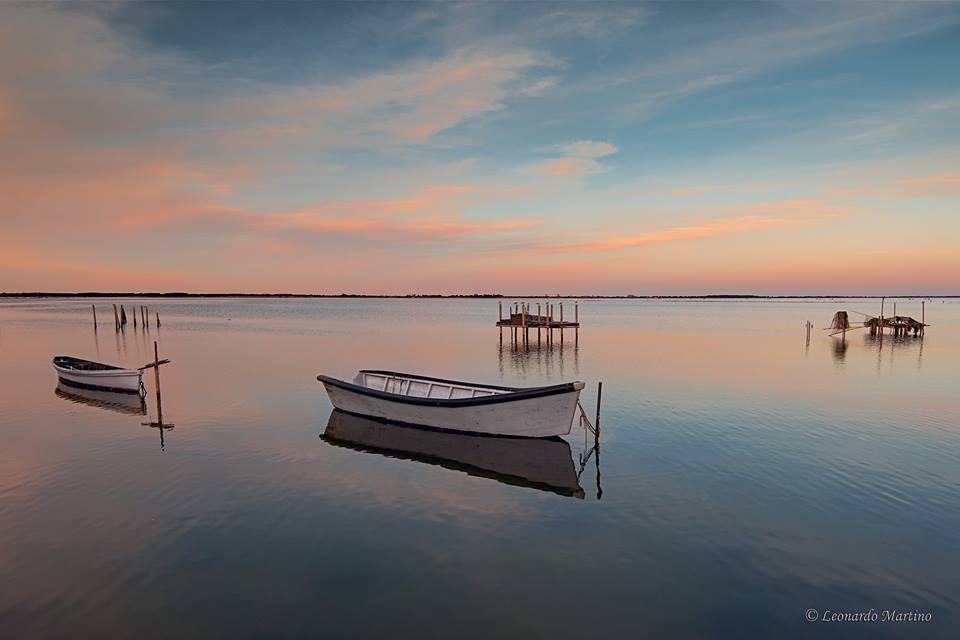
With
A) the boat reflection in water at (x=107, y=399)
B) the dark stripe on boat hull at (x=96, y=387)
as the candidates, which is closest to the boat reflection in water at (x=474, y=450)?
the boat reflection in water at (x=107, y=399)

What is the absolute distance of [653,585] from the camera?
8.74 metres

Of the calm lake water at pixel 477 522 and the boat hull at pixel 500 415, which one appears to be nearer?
the calm lake water at pixel 477 522

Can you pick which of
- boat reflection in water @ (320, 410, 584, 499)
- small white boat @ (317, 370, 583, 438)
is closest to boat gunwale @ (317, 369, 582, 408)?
small white boat @ (317, 370, 583, 438)

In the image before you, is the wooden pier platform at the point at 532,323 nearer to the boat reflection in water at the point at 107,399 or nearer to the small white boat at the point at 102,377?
the small white boat at the point at 102,377

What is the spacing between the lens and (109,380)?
936 inches

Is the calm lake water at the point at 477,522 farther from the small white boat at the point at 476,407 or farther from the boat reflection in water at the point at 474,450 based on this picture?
the small white boat at the point at 476,407

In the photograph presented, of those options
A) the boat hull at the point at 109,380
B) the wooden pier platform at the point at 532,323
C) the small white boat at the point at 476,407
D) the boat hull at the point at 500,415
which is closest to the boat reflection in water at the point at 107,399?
the boat hull at the point at 109,380

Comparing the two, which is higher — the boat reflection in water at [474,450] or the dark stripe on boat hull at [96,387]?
the dark stripe on boat hull at [96,387]

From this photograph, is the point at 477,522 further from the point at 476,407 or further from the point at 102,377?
the point at 102,377

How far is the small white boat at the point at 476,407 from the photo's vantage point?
16.7m

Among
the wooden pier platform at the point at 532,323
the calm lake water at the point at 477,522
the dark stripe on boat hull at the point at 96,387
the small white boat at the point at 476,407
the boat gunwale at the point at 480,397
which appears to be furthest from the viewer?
the wooden pier platform at the point at 532,323

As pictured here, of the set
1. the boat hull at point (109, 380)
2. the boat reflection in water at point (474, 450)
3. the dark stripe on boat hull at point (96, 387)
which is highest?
the boat hull at point (109, 380)

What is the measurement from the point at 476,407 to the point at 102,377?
18421 millimetres

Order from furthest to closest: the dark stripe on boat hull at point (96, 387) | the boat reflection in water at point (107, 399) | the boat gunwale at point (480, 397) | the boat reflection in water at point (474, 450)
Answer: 1. the dark stripe on boat hull at point (96, 387)
2. the boat reflection in water at point (107, 399)
3. the boat gunwale at point (480, 397)
4. the boat reflection in water at point (474, 450)
